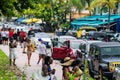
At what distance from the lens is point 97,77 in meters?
19.5

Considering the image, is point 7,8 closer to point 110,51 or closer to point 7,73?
point 7,73

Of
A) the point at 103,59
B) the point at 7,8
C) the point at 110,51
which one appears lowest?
the point at 103,59

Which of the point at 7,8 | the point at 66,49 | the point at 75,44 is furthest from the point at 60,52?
the point at 7,8

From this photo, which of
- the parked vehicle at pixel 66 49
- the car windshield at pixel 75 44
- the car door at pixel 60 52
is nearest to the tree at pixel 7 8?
the parked vehicle at pixel 66 49

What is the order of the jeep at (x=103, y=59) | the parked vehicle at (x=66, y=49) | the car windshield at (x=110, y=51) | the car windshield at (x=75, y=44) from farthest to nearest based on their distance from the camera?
1. the car windshield at (x=75, y=44)
2. the parked vehicle at (x=66, y=49)
3. the car windshield at (x=110, y=51)
4. the jeep at (x=103, y=59)

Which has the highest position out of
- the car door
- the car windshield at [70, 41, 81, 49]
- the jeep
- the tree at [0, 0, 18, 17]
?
the tree at [0, 0, 18, 17]

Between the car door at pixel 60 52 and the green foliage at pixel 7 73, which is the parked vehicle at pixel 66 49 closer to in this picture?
the car door at pixel 60 52

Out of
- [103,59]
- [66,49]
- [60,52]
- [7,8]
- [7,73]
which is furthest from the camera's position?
[60,52]

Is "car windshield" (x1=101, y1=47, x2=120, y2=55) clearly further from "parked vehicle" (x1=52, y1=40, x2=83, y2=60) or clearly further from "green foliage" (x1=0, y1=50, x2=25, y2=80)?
"parked vehicle" (x1=52, y1=40, x2=83, y2=60)

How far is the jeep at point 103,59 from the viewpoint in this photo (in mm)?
18350

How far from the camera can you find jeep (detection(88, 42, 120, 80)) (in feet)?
60.2

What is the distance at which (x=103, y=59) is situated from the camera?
63.2ft

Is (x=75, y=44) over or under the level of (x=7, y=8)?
under

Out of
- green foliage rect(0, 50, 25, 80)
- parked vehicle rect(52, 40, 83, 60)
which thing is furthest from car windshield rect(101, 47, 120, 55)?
parked vehicle rect(52, 40, 83, 60)
